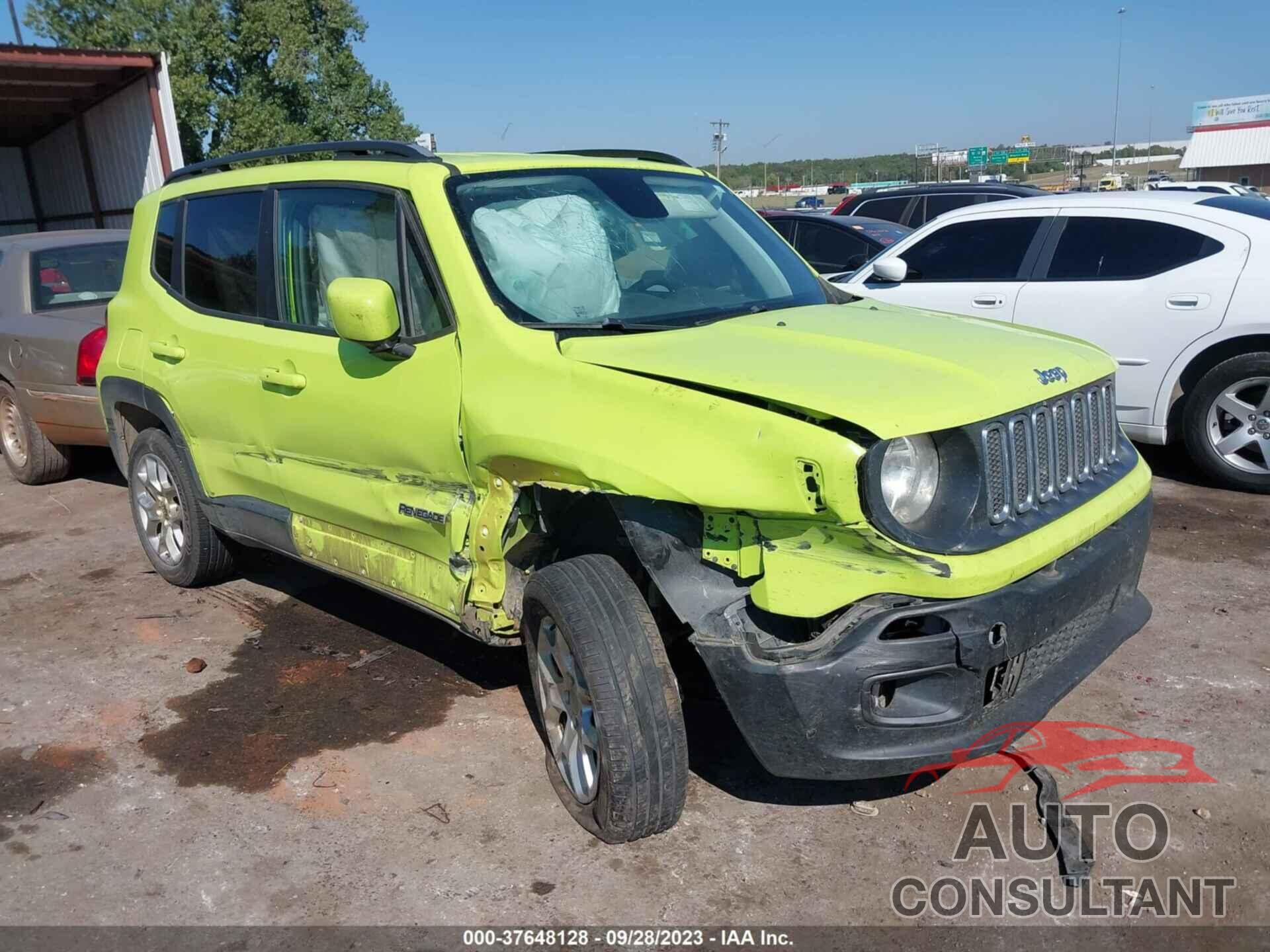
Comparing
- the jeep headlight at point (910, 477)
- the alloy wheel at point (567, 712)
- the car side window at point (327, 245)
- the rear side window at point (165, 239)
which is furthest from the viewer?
the rear side window at point (165, 239)

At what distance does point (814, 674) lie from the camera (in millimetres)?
2611

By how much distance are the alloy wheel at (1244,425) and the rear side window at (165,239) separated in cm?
570

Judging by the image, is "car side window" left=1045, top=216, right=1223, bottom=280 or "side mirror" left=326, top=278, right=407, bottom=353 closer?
"side mirror" left=326, top=278, right=407, bottom=353

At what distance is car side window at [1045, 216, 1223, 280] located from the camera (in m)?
6.43

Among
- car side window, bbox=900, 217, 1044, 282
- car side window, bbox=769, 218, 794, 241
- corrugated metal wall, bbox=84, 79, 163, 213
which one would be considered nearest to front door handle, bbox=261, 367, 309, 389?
car side window, bbox=900, 217, 1044, 282

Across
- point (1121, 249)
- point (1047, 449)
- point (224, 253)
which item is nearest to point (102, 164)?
point (224, 253)

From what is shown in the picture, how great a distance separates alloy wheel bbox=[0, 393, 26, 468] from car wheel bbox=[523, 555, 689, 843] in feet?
19.7

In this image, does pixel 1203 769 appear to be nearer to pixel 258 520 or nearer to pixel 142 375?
pixel 258 520

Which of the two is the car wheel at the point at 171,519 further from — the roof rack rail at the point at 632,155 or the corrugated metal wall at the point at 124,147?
the corrugated metal wall at the point at 124,147

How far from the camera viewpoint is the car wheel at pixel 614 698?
2918 millimetres

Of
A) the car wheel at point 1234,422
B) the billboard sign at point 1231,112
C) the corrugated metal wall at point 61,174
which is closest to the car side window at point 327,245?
the car wheel at point 1234,422

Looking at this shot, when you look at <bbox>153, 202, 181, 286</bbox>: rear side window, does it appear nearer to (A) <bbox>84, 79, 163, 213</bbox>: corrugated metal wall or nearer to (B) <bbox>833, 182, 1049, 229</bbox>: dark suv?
(B) <bbox>833, 182, 1049, 229</bbox>: dark suv

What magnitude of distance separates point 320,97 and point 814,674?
40380 mm

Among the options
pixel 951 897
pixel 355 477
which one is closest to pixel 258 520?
pixel 355 477
